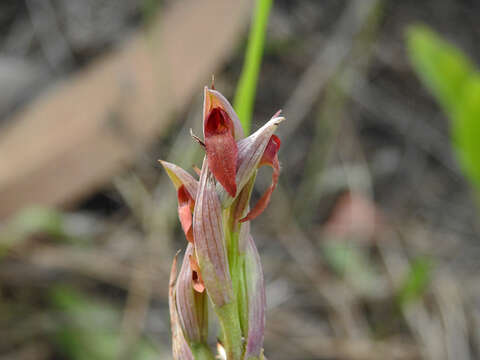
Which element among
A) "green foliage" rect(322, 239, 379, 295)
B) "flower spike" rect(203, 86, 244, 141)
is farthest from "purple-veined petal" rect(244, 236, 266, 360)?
"green foliage" rect(322, 239, 379, 295)

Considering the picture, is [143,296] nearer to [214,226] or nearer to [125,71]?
[125,71]

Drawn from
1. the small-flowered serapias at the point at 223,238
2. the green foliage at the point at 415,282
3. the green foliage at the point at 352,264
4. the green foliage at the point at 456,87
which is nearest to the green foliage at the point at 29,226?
the green foliage at the point at 352,264

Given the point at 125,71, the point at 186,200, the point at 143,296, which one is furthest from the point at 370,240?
the point at 186,200

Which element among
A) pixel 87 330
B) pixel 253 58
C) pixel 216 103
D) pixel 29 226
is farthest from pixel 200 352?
pixel 29 226

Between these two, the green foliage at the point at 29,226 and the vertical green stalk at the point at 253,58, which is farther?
the green foliage at the point at 29,226

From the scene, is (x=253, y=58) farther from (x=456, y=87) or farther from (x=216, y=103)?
(x=456, y=87)

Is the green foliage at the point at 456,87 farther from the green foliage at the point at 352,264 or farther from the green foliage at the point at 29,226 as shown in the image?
the green foliage at the point at 29,226
